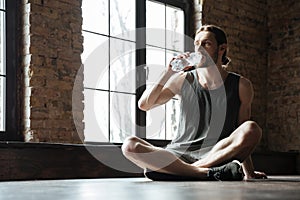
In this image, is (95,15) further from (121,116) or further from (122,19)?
(121,116)

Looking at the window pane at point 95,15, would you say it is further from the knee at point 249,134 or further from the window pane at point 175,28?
the knee at point 249,134

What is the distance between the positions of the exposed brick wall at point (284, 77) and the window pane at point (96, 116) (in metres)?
2.45

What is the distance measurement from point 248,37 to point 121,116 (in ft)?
6.93

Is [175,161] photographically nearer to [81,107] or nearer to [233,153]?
[233,153]

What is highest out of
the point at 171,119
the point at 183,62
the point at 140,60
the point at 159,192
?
the point at 140,60

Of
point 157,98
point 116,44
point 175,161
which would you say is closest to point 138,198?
point 175,161

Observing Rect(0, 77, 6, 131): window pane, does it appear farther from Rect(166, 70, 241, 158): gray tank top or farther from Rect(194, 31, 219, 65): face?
Rect(194, 31, 219, 65): face

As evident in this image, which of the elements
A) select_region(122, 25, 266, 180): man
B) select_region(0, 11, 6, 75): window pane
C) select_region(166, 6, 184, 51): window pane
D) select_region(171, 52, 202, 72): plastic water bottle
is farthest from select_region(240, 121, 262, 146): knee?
select_region(166, 6, 184, 51): window pane

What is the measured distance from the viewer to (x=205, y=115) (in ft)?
10.3

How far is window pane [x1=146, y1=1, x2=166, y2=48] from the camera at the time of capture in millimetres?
5207

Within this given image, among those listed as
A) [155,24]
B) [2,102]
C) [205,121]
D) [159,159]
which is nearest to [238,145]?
[205,121]

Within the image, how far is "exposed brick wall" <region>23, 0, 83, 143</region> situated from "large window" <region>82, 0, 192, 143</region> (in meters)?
0.24

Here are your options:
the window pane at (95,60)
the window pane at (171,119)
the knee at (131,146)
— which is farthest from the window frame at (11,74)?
the window pane at (171,119)

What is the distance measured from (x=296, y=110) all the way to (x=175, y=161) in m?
3.63
